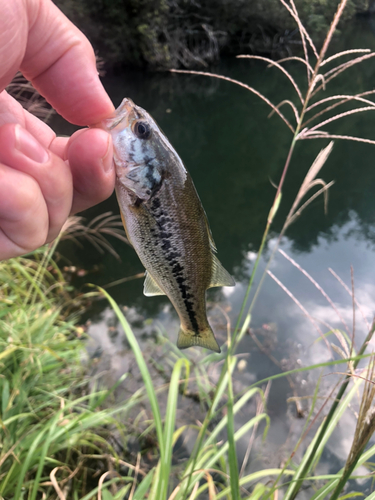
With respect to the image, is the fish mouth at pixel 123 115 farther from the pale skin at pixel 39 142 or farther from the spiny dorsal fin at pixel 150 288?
the spiny dorsal fin at pixel 150 288

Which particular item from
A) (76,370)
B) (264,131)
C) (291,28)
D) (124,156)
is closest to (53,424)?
(76,370)

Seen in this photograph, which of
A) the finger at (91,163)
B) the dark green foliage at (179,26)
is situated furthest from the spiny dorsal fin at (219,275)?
the dark green foliage at (179,26)

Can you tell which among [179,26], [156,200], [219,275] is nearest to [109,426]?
[219,275]

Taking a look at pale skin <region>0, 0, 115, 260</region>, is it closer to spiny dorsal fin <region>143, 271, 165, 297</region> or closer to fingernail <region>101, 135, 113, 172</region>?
fingernail <region>101, 135, 113, 172</region>

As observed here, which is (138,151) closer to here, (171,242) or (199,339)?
(171,242)

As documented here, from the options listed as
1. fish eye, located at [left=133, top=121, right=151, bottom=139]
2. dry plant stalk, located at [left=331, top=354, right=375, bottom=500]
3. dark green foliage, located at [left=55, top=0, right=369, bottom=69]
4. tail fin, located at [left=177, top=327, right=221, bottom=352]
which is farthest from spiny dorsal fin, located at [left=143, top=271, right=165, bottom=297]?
dark green foliage, located at [left=55, top=0, right=369, bottom=69]
